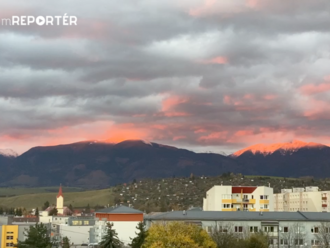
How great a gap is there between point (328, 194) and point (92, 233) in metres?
75.3

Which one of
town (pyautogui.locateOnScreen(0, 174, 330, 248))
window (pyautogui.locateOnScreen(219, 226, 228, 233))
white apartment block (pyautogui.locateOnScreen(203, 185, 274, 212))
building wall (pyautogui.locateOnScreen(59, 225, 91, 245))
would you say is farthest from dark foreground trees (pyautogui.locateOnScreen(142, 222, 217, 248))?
building wall (pyautogui.locateOnScreen(59, 225, 91, 245))

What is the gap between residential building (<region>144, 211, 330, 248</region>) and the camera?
113500 mm

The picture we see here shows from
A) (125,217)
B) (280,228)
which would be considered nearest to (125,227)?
(125,217)

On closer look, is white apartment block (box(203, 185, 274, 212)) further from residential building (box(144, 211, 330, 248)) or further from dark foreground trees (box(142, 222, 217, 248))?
dark foreground trees (box(142, 222, 217, 248))

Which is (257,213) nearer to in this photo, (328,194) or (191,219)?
(191,219)

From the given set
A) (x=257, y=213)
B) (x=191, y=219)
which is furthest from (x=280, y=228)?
(x=191, y=219)

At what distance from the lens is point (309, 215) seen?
12050cm

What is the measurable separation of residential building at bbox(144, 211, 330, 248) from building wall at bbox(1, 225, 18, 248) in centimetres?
4760

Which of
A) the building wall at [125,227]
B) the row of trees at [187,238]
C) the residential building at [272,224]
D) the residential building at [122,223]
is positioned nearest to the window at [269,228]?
the residential building at [272,224]

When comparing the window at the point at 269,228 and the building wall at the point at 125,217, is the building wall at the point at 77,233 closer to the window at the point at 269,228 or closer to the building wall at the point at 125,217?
the building wall at the point at 125,217

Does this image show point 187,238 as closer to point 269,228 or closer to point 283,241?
point 283,241

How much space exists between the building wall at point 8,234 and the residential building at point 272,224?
47.6 meters

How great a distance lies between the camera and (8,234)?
150 metres

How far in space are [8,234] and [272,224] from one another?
227 ft
